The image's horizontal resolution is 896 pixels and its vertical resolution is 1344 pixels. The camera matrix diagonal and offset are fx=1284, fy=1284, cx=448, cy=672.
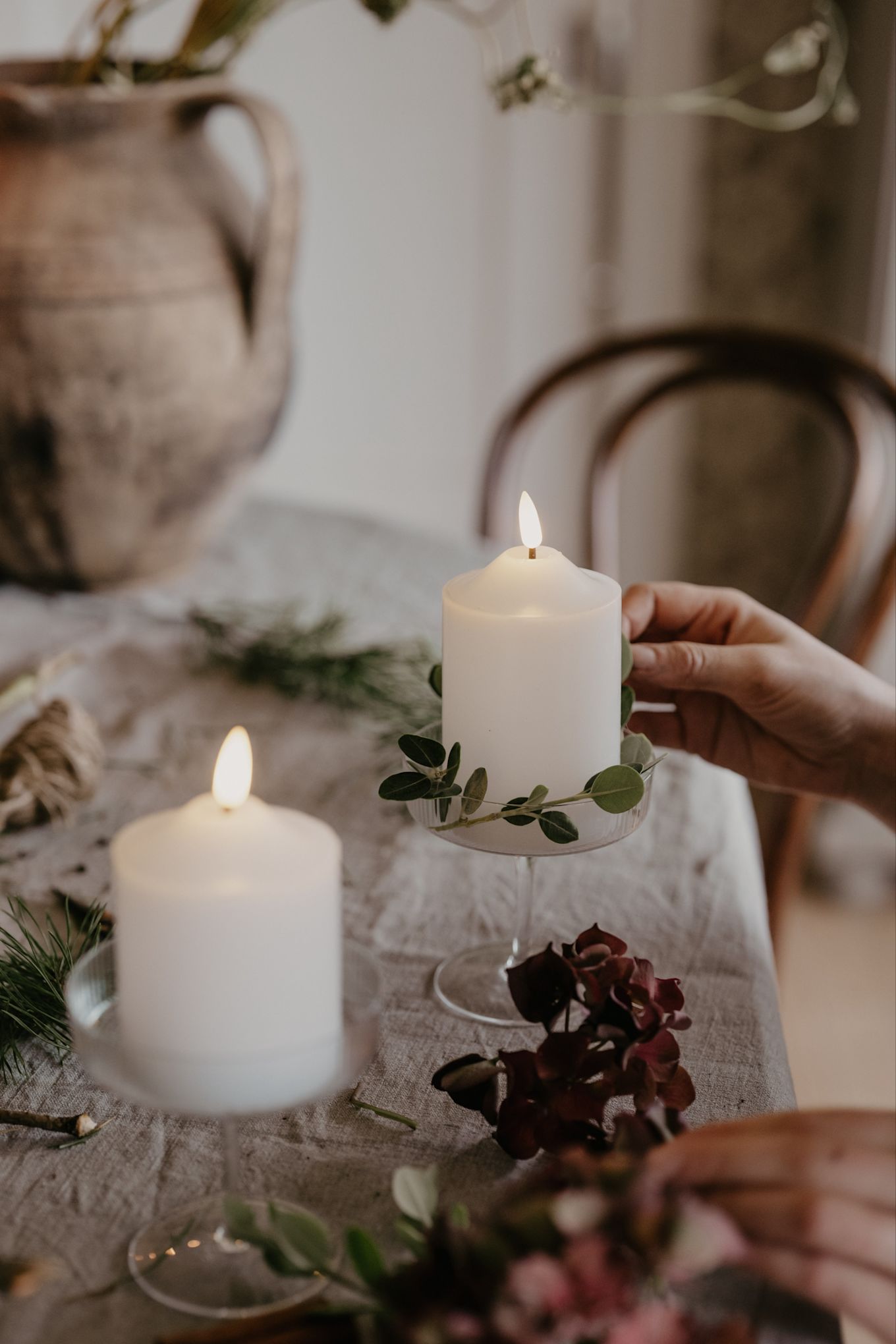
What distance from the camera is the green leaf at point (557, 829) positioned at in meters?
0.52

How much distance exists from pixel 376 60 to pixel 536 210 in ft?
1.48

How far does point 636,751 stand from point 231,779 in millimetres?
223

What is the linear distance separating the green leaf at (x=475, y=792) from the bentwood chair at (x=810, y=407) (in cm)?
73

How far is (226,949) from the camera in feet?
1.28

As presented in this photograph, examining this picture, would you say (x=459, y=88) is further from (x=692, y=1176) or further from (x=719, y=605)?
(x=692, y=1176)

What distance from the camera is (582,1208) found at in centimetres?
33

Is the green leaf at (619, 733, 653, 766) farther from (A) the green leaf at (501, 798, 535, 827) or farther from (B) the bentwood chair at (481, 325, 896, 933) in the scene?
(B) the bentwood chair at (481, 325, 896, 933)

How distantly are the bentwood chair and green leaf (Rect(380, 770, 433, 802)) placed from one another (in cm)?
74

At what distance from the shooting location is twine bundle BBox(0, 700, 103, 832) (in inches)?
29.3

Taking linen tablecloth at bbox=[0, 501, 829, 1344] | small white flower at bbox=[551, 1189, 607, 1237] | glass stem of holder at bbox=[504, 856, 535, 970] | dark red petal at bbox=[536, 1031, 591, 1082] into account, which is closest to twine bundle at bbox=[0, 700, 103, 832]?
linen tablecloth at bbox=[0, 501, 829, 1344]

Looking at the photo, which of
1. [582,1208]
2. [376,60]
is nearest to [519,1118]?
[582,1208]

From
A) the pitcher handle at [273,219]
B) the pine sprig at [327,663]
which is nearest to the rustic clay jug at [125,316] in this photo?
the pitcher handle at [273,219]

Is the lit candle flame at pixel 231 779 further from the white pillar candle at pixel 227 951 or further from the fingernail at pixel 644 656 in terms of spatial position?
the fingernail at pixel 644 656

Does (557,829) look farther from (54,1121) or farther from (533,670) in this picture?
(54,1121)
